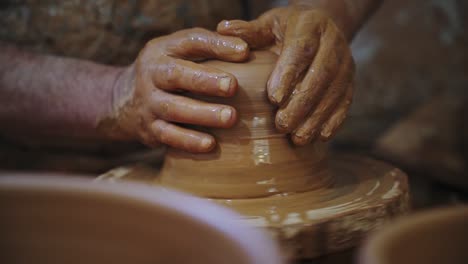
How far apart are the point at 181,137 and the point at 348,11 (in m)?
0.71

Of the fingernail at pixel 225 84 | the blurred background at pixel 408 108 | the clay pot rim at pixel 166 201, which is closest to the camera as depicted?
the clay pot rim at pixel 166 201

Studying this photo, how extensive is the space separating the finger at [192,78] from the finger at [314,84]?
4.8 inches

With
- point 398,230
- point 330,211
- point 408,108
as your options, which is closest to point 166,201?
point 398,230

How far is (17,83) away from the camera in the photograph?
5.86 feet

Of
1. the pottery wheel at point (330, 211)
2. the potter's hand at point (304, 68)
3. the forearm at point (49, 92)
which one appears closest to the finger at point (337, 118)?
the potter's hand at point (304, 68)

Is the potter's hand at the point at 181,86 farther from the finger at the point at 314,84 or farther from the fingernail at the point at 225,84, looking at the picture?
the finger at the point at 314,84

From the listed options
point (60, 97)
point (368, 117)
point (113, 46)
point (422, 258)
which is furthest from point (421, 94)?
point (422, 258)

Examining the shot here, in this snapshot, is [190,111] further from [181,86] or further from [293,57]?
[293,57]

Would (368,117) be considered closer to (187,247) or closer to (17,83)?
(17,83)

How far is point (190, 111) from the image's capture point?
127 centimetres

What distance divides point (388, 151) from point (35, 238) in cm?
251

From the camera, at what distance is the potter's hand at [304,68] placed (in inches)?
49.6

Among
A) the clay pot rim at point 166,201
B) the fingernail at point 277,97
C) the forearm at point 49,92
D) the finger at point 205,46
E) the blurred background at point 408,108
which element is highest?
the clay pot rim at point 166,201

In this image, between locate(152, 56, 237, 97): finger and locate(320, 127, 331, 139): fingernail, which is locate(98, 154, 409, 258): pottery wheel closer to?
locate(320, 127, 331, 139): fingernail
